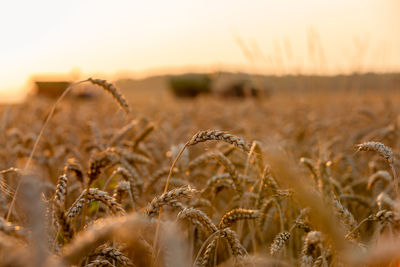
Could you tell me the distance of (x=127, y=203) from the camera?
2004mm

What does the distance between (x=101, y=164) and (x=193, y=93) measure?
27.8 meters

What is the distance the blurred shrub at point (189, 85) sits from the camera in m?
28.2

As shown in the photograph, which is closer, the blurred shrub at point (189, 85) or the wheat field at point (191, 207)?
the wheat field at point (191, 207)

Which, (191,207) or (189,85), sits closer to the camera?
(191,207)

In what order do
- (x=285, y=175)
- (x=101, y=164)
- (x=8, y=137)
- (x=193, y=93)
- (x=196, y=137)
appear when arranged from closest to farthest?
(x=285, y=175), (x=101, y=164), (x=196, y=137), (x=8, y=137), (x=193, y=93)

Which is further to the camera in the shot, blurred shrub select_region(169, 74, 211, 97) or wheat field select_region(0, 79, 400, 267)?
blurred shrub select_region(169, 74, 211, 97)

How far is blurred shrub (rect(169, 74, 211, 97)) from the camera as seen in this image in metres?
28.2

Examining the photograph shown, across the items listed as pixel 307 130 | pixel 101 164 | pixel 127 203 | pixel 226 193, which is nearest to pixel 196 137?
pixel 101 164

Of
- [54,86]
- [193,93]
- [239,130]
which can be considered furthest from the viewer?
[193,93]

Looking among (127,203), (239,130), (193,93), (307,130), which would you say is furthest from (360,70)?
(193,93)

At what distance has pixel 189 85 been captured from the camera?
92.2 ft

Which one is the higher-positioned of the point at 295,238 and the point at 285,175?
the point at 285,175

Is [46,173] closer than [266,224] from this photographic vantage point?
No

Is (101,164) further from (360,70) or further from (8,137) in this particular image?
(360,70)
